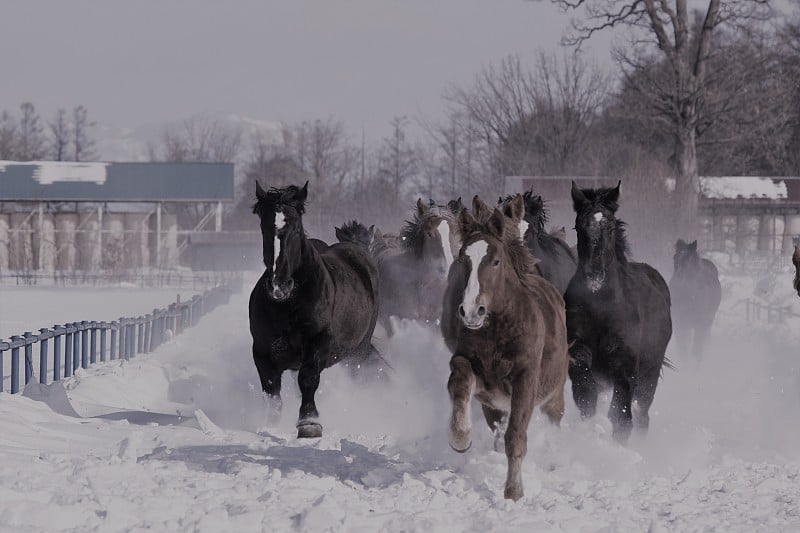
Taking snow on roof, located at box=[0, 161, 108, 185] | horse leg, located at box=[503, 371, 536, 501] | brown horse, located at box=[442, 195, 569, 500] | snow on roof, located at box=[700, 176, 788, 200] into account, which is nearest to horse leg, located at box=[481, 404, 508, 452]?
brown horse, located at box=[442, 195, 569, 500]

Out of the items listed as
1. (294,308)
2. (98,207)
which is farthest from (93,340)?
(98,207)

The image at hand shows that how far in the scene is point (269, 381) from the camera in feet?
34.5

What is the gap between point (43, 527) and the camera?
620 centimetres

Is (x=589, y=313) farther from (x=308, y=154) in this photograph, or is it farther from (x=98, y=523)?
(x=308, y=154)

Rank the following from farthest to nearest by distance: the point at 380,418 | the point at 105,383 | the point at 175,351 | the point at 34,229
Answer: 1. the point at 34,229
2. the point at 175,351
3. the point at 105,383
4. the point at 380,418

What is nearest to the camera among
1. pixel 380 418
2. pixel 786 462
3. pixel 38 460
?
pixel 38 460

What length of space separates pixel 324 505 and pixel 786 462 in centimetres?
405

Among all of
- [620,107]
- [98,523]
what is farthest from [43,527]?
[620,107]

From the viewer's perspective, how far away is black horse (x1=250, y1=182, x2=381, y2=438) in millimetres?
9898

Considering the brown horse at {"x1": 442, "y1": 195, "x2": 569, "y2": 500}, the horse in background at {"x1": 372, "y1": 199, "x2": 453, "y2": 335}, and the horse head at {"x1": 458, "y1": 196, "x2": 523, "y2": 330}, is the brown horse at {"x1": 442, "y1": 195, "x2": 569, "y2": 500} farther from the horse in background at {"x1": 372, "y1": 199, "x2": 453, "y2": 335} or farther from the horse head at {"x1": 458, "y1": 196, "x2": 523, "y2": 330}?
the horse in background at {"x1": 372, "y1": 199, "x2": 453, "y2": 335}

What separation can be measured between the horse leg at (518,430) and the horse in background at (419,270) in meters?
5.76

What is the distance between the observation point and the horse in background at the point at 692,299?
1852cm

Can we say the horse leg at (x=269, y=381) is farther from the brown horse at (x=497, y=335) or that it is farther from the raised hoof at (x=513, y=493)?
the raised hoof at (x=513, y=493)

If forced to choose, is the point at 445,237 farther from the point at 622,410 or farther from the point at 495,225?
the point at 495,225
